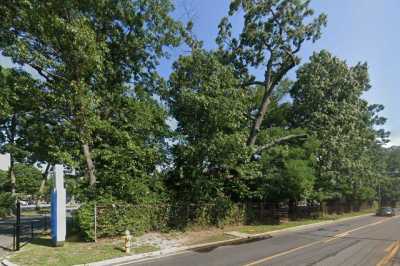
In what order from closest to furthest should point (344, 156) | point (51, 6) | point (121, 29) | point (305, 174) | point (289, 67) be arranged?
1. point (51, 6)
2. point (121, 29)
3. point (305, 174)
4. point (289, 67)
5. point (344, 156)

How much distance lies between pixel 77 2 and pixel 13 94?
561cm

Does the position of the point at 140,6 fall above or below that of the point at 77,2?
above

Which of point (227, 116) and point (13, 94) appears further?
point (227, 116)

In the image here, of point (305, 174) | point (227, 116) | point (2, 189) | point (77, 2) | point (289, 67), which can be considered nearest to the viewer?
point (77, 2)

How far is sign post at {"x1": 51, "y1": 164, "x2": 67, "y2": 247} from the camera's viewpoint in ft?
47.7

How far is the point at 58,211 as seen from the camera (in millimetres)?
14766

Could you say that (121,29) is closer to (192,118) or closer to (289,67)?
(192,118)

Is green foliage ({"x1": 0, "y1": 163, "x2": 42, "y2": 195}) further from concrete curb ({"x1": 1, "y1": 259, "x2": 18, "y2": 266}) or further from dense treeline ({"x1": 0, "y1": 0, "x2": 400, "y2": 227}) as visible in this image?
concrete curb ({"x1": 1, "y1": 259, "x2": 18, "y2": 266})

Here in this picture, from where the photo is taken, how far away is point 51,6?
17125mm

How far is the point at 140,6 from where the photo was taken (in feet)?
73.3

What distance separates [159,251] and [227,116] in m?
8.91

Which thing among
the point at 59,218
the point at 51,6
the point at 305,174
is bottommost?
the point at 59,218

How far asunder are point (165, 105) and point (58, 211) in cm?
1029

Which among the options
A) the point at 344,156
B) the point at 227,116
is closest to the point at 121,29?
the point at 227,116
